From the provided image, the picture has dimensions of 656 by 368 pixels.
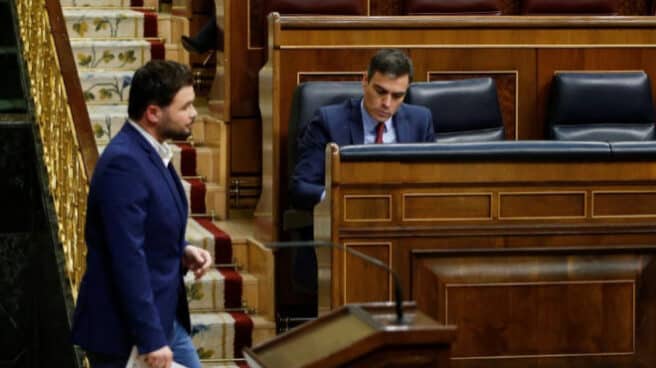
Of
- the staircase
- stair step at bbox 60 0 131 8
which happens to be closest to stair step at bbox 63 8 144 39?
the staircase

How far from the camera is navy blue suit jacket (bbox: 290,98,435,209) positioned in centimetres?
422

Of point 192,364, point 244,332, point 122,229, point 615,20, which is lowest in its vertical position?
point 244,332

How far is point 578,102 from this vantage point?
4.86 metres

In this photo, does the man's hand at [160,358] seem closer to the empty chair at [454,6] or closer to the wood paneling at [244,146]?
the wood paneling at [244,146]

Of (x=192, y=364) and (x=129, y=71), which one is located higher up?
(x=129, y=71)

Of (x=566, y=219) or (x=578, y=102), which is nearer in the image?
(x=566, y=219)

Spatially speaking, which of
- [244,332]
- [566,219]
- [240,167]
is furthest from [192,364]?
A: [240,167]

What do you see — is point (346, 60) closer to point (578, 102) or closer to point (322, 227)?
point (578, 102)

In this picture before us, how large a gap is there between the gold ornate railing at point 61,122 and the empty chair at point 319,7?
83 centimetres

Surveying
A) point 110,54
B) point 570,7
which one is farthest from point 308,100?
point 570,7

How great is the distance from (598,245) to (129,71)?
9.31ft

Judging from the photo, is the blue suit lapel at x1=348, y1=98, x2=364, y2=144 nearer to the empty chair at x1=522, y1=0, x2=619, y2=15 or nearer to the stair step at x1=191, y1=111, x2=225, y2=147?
the stair step at x1=191, y1=111, x2=225, y2=147

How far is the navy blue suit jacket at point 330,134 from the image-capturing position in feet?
13.9

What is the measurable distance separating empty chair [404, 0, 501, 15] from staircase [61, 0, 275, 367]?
897mm
